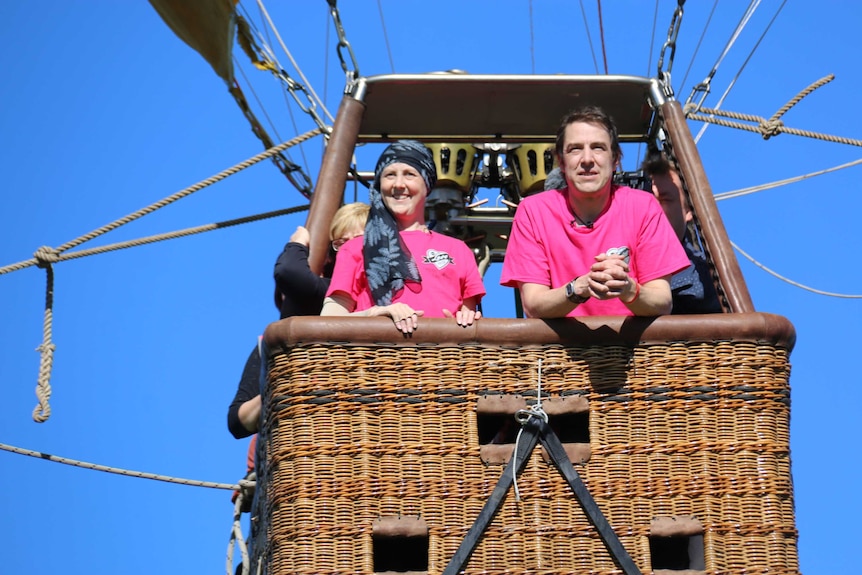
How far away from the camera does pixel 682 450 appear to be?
3.79 metres

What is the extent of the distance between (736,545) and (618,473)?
1.08 feet

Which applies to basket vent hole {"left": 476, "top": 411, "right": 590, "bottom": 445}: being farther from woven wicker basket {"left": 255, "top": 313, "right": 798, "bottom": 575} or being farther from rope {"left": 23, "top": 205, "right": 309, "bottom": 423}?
rope {"left": 23, "top": 205, "right": 309, "bottom": 423}

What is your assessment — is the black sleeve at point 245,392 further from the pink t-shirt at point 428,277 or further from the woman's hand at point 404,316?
the woman's hand at point 404,316

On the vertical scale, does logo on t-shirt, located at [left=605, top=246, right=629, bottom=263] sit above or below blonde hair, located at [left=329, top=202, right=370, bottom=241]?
below

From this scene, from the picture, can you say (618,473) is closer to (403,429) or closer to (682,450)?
(682,450)

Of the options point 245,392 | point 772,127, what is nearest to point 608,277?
point 245,392

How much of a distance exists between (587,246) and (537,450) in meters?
0.57

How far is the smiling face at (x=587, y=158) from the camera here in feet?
13.2

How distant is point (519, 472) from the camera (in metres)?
3.75

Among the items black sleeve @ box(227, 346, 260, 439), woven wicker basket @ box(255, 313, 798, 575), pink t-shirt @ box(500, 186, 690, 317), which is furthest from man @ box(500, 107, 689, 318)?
black sleeve @ box(227, 346, 260, 439)

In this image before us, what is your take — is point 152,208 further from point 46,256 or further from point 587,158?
point 587,158

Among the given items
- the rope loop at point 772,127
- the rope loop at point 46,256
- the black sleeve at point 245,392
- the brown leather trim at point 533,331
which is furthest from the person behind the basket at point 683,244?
the rope loop at point 46,256

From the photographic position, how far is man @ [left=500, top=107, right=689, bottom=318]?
3.91 metres

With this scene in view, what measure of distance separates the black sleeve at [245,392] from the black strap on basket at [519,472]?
120cm
